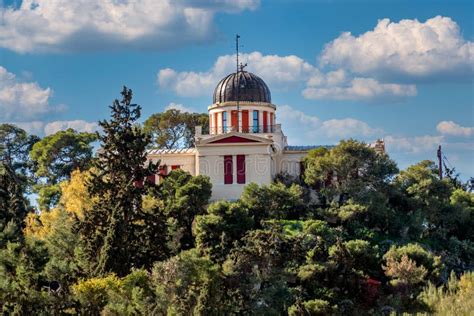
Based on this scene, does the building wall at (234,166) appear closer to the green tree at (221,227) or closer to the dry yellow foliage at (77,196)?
the green tree at (221,227)

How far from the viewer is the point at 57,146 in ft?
228

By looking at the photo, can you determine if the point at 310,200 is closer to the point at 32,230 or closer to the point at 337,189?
the point at 337,189

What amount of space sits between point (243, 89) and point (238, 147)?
527 cm

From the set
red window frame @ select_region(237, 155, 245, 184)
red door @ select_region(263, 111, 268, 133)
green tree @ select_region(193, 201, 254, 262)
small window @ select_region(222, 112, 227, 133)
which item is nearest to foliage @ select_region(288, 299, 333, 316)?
green tree @ select_region(193, 201, 254, 262)

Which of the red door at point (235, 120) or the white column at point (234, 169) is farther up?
the red door at point (235, 120)

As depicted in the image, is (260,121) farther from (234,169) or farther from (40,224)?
(40,224)

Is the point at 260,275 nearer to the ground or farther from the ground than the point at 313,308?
farther from the ground

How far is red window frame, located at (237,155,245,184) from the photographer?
5853cm

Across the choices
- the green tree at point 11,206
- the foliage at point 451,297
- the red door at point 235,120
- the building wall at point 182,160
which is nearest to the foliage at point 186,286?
the foliage at point 451,297

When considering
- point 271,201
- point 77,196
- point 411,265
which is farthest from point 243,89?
point 411,265

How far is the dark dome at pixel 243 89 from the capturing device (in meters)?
62.1

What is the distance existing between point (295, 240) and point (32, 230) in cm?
1654

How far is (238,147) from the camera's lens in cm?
5862

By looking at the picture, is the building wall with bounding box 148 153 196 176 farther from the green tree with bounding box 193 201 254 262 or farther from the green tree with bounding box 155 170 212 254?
the green tree with bounding box 193 201 254 262
